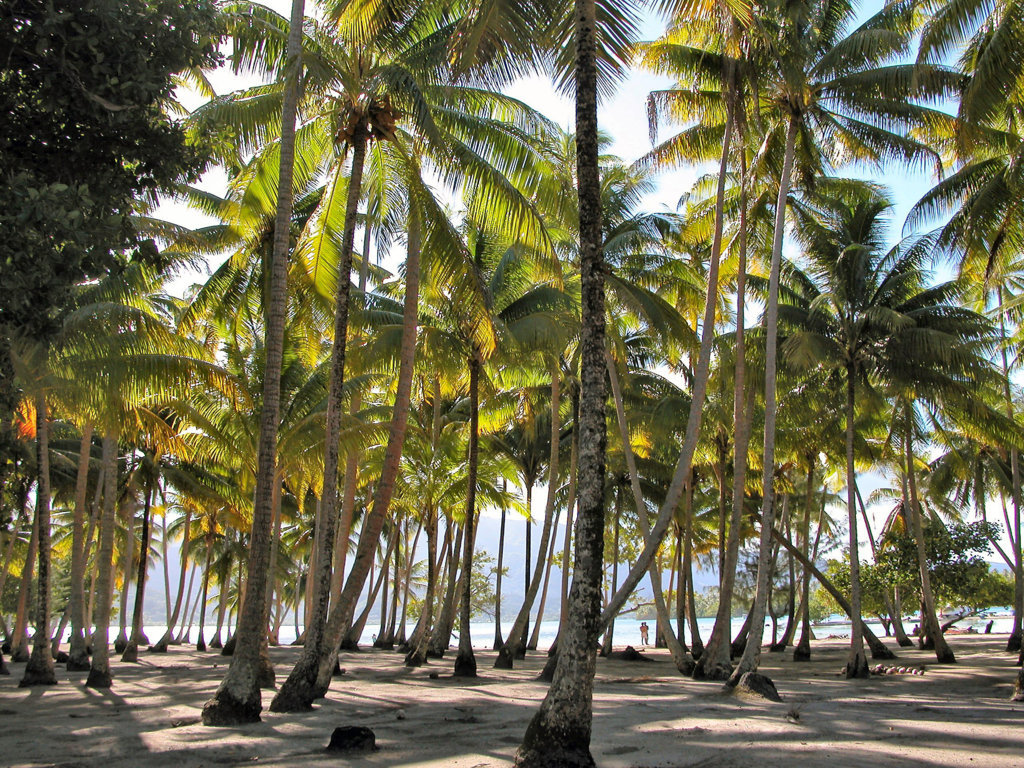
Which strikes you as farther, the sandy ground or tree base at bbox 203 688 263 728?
tree base at bbox 203 688 263 728

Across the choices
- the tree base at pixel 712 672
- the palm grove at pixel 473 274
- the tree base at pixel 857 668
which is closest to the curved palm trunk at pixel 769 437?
the palm grove at pixel 473 274

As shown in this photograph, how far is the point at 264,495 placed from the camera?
9523 millimetres

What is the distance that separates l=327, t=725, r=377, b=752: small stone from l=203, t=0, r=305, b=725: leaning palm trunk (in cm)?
191

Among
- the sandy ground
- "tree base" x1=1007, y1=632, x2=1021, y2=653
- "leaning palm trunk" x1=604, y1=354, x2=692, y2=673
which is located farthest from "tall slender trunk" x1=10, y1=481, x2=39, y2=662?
"tree base" x1=1007, y1=632, x2=1021, y2=653

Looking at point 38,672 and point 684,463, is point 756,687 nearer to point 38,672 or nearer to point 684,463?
point 684,463

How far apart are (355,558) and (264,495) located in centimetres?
263

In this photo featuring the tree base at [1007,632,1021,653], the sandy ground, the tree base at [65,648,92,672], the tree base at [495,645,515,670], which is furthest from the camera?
the tree base at [1007,632,1021,653]

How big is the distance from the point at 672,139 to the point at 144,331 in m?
11.2

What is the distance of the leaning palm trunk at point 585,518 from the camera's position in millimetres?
6148

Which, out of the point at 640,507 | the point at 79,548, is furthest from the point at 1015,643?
the point at 79,548

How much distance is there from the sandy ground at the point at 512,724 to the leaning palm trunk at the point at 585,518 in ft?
3.36

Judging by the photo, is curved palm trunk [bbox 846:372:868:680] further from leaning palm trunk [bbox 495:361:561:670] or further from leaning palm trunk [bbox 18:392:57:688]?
leaning palm trunk [bbox 18:392:57:688]

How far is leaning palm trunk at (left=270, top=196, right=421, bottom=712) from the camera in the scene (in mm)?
10203

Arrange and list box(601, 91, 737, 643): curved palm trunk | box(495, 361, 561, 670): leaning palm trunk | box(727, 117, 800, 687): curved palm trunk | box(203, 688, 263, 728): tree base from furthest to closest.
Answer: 1. box(495, 361, 561, 670): leaning palm trunk
2. box(727, 117, 800, 687): curved palm trunk
3. box(601, 91, 737, 643): curved palm trunk
4. box(203, 688, 263, 728): tree base
